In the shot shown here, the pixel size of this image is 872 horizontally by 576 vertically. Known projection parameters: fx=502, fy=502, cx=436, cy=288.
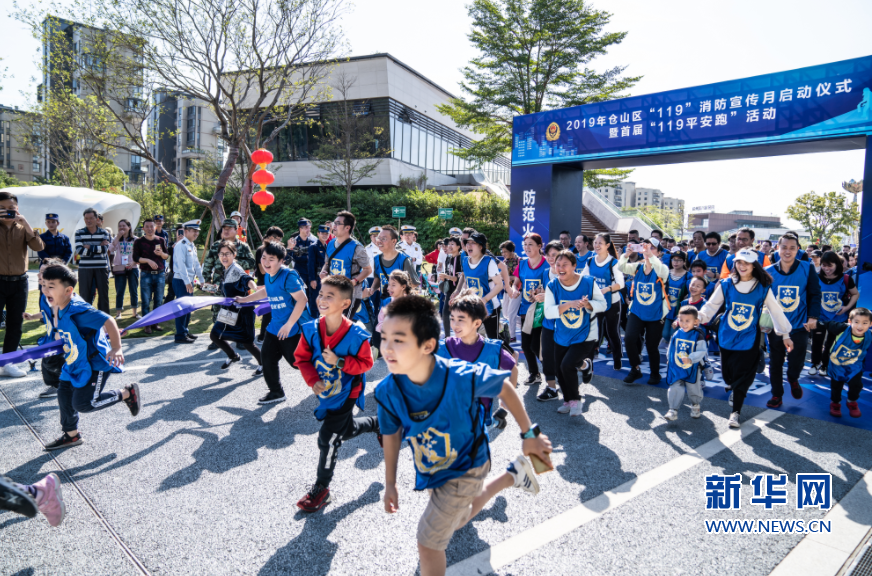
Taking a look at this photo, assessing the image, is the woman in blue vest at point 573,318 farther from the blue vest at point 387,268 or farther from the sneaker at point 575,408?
the blue vest at point 387,268

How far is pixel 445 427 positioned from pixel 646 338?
531 centimetres

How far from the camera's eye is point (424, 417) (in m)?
2.36

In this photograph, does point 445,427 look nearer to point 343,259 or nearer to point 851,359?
point 343,259

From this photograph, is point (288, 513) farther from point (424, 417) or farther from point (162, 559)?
point (424, 417)

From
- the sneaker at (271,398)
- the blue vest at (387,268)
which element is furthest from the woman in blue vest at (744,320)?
the sneaker at (271,398)

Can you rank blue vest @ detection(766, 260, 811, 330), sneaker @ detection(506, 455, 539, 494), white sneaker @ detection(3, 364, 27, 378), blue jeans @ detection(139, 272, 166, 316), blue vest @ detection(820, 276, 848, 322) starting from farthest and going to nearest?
blue jeans @ detection(139, 272, 166, 316) → blue vest @ detection(820, 276, 848, 322) → white sneaker @ detection(3, 364, 27, 378) → blue vest @ detection(766, 260, 811, 330) → sneaker @ detection(506, 455, 539, 494)

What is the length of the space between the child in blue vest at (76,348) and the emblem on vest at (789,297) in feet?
23.1

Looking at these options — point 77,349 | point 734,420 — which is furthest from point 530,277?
point 77,349

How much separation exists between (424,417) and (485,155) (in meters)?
24.1

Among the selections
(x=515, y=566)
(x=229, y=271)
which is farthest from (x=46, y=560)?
(x=229, y=271)

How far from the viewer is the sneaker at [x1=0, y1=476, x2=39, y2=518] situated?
2.42 metres

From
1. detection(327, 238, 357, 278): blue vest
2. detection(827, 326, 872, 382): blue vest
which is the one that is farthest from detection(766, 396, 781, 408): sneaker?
detection(327, 238, 357, 278): blue vest

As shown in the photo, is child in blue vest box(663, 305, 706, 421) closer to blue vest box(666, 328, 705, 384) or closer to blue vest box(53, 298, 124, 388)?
blue vest box(666, 328, 705, 384)

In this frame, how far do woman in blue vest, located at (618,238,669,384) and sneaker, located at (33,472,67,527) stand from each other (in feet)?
20.1
